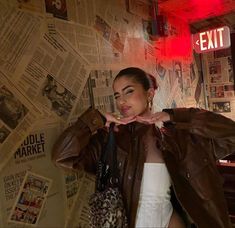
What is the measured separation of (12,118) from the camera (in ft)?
3.97

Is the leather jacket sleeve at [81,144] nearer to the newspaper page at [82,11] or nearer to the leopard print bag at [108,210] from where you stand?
the leopard print bag at [108,210]

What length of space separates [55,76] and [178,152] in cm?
61

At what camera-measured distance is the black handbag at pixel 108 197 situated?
1171mm

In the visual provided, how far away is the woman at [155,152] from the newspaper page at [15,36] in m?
0.33

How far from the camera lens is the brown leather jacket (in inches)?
50.3

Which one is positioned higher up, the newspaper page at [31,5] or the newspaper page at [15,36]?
the newspaper page at [31,5]

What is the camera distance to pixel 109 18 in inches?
67.9

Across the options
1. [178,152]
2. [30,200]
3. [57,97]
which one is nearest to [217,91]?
[178,152]

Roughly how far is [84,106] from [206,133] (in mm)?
561

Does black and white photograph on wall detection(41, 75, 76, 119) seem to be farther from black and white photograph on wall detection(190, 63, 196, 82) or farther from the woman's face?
black and white photograph on wall detection(190, 63, 196, 82)

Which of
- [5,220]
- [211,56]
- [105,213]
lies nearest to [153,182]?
[105,213]

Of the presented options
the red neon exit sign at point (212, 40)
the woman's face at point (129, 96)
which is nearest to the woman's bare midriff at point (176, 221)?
the woman's face at point (129, 96)

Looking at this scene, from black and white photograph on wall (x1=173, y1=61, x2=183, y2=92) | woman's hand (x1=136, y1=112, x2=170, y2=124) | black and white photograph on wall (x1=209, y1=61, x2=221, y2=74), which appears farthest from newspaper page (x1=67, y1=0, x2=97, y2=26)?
black and white photograph on wall (x1=209, y1=61, x2=221, y2=74)

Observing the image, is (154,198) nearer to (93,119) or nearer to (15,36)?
(93,119)
